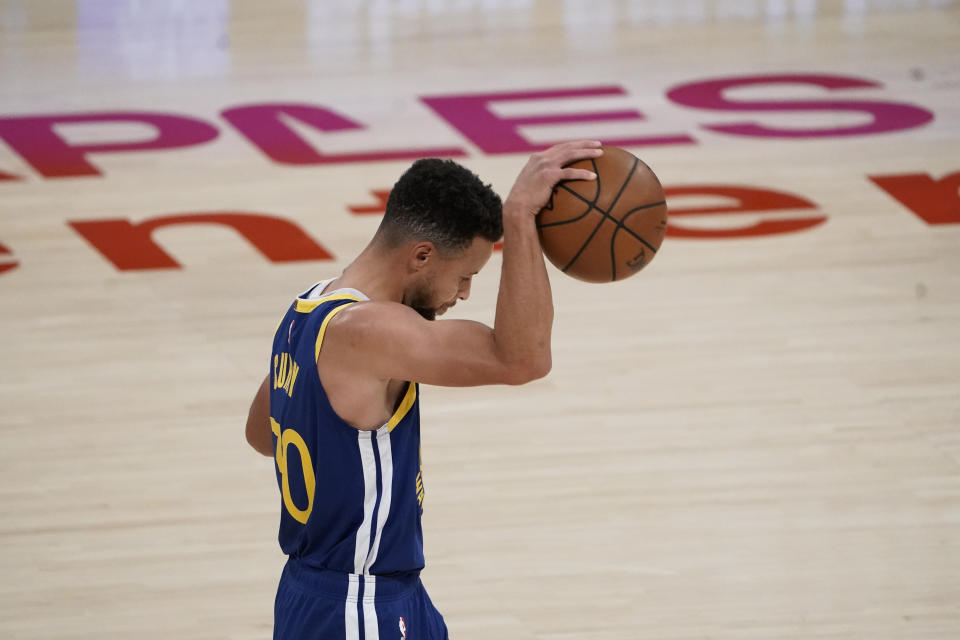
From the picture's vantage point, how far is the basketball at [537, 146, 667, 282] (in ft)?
8.75

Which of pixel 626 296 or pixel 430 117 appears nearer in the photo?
pixel 626 296

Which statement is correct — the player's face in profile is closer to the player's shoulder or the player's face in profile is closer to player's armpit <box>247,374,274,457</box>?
the player's shoulder

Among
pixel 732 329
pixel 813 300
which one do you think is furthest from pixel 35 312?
pixel 813 300

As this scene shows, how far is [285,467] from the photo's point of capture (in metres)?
2.81

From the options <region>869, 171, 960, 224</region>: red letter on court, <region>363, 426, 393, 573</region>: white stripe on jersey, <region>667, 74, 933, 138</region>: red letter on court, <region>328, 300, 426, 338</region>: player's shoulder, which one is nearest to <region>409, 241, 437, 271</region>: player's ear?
<region>328, 300, 426, 338</region>: player's shoulder

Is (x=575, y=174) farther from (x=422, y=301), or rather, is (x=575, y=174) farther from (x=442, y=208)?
(x=422, y=301)

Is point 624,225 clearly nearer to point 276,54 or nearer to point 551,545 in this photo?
point 551,545

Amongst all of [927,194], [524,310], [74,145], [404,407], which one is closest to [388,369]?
[404,407]

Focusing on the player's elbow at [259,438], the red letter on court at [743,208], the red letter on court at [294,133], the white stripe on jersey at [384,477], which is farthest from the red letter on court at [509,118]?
the white stripe on jersey at [384,477]

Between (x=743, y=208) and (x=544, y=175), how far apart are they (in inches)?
195

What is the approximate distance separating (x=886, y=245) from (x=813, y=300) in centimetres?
78

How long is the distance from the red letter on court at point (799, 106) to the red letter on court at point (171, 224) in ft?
9.43

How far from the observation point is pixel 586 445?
5266 millimetres

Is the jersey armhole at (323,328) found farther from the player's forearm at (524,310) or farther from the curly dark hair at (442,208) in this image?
the player's forearm at (524,310)
